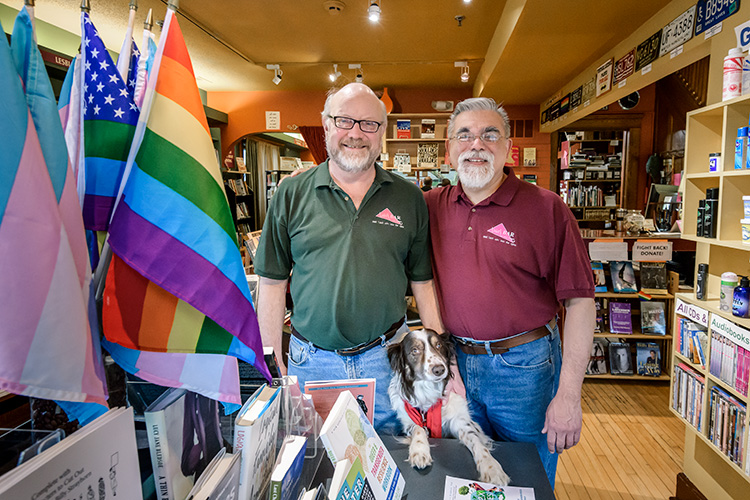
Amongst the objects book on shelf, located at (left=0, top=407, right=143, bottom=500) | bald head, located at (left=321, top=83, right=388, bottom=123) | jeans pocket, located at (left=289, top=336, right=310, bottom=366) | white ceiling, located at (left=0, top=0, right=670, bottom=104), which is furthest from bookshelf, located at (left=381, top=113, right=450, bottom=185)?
book on shelf, located at (left=0, top=407, right=143, bottom=500)

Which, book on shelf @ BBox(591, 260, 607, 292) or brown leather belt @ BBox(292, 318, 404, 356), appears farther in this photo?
book on shelf @ BBox(591, 260, 607, 292)

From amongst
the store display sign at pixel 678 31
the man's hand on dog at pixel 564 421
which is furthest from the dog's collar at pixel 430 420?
the store display sign at pixel 678 31

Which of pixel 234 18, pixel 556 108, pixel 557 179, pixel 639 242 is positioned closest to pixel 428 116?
pixel 556 108

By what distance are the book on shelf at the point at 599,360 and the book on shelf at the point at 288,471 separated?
369 cm

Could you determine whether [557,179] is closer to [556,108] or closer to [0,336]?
[556,108]

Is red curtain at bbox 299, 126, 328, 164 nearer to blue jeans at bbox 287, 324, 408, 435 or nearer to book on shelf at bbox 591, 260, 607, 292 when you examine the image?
book on shelf at bbox 591, 260, 607, 292

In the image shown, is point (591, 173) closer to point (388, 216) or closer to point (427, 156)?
point (427, 156)

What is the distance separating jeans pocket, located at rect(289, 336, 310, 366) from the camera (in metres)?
1.68

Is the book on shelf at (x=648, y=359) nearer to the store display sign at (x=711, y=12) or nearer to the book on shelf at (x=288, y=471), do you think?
the store display sign at (x=711, y=12)

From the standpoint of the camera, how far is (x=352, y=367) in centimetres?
162

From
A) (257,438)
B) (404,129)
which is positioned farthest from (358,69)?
(257,438)

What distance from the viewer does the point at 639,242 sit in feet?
12.3

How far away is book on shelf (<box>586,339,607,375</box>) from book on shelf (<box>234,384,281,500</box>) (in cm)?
375

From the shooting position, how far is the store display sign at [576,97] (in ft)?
15.9
